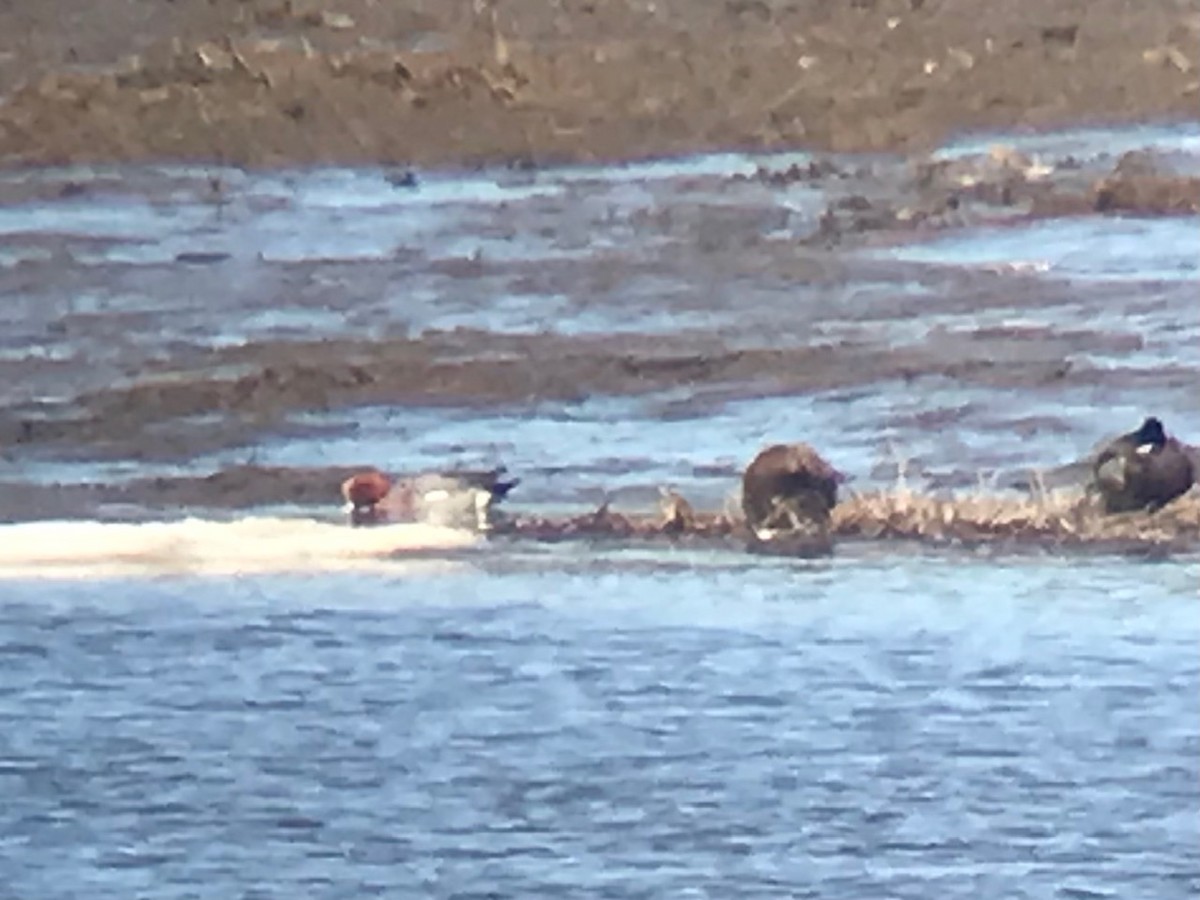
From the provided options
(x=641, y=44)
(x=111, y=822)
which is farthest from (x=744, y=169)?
(x=111, y=822)

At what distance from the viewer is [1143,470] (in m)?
1.66

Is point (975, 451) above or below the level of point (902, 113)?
below

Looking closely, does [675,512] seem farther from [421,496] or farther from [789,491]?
[421,496]

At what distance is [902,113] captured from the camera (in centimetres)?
172

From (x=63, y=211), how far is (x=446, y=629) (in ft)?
1.49

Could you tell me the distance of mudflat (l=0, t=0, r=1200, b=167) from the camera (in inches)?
67.4

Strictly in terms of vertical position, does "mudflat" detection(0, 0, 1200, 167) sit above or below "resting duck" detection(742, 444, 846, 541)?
above

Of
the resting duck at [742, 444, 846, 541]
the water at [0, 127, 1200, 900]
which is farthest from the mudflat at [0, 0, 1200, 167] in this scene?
the resting duck at [742, 444, 846, 541]

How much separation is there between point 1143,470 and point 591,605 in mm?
442

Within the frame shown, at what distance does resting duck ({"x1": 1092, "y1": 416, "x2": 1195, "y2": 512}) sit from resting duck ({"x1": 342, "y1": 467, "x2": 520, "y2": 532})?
461mm

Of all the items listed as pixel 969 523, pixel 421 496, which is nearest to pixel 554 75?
pixel 421 496

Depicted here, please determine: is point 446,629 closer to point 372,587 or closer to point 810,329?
point 372,587

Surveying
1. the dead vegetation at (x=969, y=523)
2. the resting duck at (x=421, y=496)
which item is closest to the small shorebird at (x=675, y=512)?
the dead vegetation at (x=969, y=523)

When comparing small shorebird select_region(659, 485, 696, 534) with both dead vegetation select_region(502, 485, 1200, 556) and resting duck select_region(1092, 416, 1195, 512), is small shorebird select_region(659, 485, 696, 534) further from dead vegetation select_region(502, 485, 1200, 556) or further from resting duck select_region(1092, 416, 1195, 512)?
resting duck select_region(1092, 416, 1195, 512)
